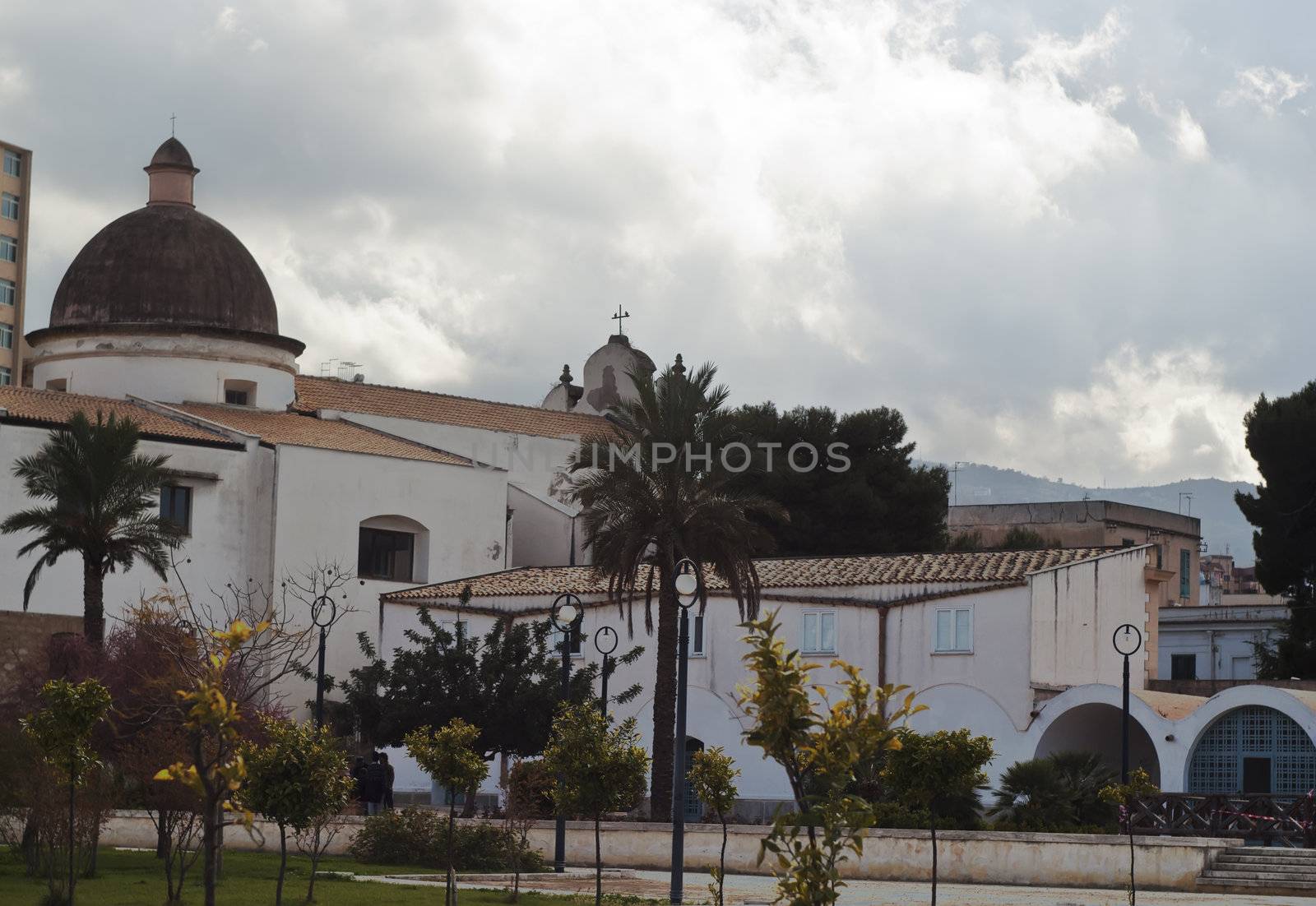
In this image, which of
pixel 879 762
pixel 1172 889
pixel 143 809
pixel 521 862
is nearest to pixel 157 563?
pixel 143 809

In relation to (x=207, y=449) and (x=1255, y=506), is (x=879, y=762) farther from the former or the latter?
(x=1255, y=506)

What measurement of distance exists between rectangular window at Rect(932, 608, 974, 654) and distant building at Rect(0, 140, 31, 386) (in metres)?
61.8

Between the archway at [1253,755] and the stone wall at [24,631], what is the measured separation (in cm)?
2354

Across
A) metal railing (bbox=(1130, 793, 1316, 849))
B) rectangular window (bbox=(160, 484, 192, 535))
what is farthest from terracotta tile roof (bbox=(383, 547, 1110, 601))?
metal railing (bbox=(1130, 793, 1316, 849))

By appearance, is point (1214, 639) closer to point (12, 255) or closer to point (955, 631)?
point (955, 631)

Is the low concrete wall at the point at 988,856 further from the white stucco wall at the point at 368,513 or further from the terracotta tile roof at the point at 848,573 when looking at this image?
the white stucco wall at the point at 368,513

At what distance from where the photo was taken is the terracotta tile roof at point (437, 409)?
53.3 metres

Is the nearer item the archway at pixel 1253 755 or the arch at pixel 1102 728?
the archway at pixel 1253 755

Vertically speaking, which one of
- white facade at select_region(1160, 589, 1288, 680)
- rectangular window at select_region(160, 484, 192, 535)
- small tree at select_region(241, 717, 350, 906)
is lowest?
small tree at select_region(241, 717, 350, 906)

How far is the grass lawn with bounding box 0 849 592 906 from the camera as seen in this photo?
20.0 meters

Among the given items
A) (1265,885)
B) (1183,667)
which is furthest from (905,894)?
(1183,667)

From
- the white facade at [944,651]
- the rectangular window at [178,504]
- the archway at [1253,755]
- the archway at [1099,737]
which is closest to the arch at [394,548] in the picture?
the rectangular window at [178,504]

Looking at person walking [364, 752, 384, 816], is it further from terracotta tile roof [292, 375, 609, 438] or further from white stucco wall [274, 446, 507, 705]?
terracotta tile roof [292, 375, 609, 438]

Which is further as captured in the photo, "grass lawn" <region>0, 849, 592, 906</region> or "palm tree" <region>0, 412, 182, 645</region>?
"palm tree" <region>0, 412, 182, 645</region>
